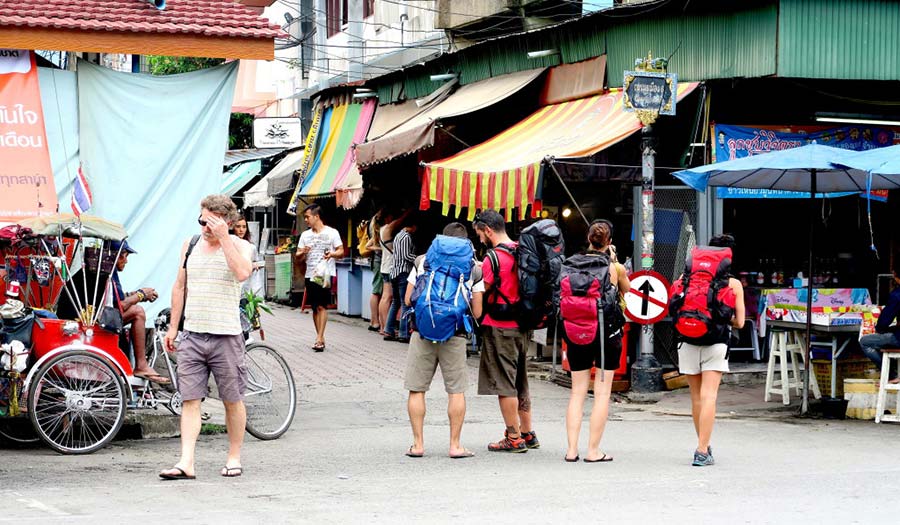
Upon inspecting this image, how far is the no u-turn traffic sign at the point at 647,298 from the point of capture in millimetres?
12758

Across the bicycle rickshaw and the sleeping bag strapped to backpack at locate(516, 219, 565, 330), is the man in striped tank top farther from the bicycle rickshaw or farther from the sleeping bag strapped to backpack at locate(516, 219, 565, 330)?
the sleeping bag strapped to backpack at locate(516, 219, 565, 330)

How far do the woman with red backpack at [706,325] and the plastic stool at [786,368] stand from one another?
11.7 ft

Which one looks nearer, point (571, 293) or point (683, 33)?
point (571, 293)

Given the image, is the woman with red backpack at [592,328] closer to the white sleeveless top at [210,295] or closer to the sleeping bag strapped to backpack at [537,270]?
the sleeping bag strapped to backpack at [537,270]

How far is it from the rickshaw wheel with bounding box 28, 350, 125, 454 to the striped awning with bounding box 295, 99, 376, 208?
11.1 meters

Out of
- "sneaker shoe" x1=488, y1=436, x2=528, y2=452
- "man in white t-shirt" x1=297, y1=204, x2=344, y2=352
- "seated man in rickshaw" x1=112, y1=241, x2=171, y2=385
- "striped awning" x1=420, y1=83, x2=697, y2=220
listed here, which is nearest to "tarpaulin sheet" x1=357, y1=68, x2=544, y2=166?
"striped awning" x1=420, y1=83, x2=697, y2=220

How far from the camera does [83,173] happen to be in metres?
11.6

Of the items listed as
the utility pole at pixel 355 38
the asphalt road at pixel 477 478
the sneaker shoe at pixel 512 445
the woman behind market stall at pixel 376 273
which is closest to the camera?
the asphalt road at pixel 477 478

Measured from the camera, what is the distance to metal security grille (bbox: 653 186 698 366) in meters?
14.1

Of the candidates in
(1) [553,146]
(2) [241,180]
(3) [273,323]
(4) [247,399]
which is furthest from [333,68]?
(4) [247,399]

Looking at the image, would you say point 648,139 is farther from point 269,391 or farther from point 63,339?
point 63,339

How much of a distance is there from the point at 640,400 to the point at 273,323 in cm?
998

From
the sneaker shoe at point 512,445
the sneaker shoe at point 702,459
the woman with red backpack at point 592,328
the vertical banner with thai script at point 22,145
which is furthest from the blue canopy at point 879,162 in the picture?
the vertical banner with thai script at point 22,145

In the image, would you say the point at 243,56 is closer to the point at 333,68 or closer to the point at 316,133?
the point at 316,133
